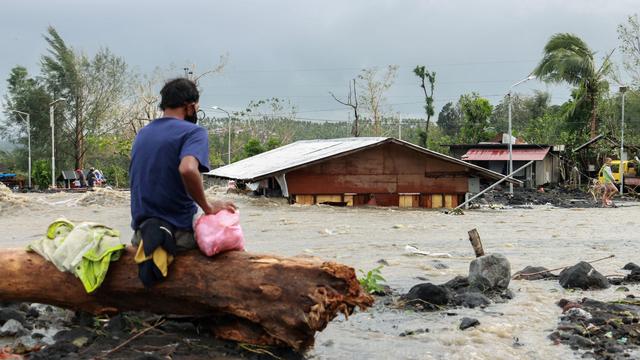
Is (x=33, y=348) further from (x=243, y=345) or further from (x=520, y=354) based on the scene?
(x=520, y=354)

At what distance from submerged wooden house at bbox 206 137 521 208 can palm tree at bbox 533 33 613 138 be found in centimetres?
2705

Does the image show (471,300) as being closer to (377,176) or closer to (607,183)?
(377,176)

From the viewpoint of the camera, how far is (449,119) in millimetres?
84812

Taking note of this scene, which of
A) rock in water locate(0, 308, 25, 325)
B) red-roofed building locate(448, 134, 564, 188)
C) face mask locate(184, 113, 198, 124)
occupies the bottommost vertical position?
rock in water locate(0, 308, 25, 325)

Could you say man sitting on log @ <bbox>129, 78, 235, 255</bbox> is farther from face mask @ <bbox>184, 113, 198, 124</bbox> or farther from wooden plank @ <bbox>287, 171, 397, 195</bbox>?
wooden plank @ <bbox>287, 171, 397, 195</bbox>

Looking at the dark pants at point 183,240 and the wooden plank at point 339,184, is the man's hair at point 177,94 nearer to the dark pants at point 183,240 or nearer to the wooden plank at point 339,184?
the dark pants at point 183,240

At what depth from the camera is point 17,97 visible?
59188mm

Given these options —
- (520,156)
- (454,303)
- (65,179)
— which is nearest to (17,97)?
(65,179)

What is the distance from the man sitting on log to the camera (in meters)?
5.26

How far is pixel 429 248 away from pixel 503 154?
33274mm

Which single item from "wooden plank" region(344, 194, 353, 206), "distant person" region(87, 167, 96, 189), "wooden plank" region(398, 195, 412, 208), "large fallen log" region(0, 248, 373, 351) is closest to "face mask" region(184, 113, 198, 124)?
"large fallen log" region(0, 248, 373, 351)

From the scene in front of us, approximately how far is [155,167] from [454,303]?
4.17 meters

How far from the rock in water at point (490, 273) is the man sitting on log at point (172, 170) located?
4.14m

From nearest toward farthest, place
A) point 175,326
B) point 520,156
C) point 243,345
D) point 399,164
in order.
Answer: point 243,345 < point 175,326 < point 399,164 < point 520,156
